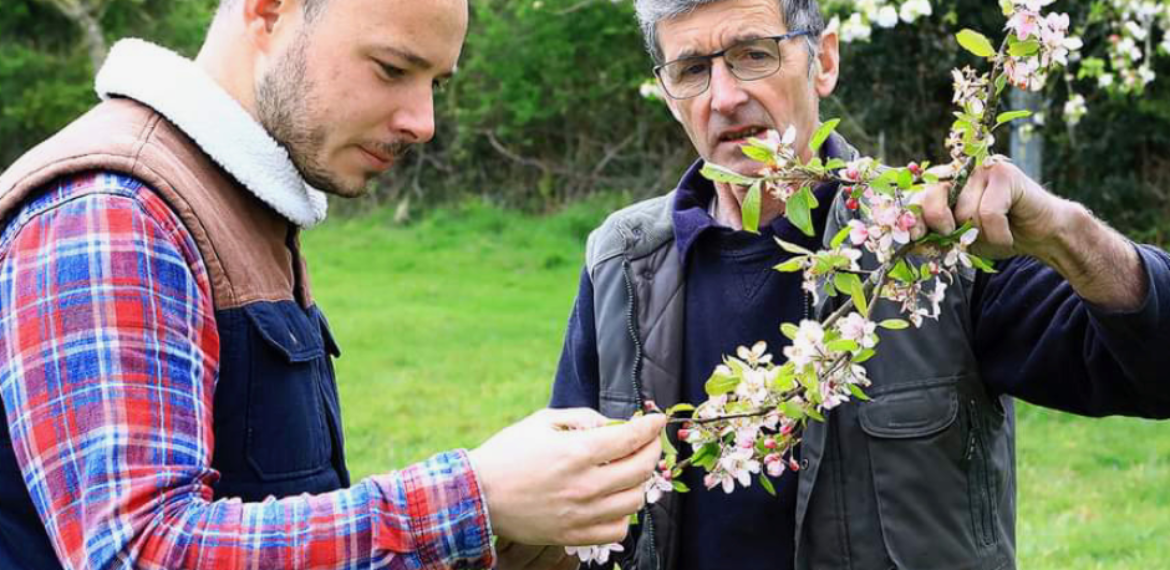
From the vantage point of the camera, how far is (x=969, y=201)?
7.53 ft

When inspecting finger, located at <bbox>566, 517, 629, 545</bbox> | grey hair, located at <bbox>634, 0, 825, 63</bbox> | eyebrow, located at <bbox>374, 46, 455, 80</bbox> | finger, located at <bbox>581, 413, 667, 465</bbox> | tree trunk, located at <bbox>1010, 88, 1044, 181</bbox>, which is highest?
tree trunk, located at <bbox>1010, 88, 1044, 181</bbox>

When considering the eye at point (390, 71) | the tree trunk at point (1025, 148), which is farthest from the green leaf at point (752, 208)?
the tree trunk at point (1025, 148)

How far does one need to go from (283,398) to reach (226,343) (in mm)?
166

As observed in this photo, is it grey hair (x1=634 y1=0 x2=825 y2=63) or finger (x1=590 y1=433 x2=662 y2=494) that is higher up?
grey hair (x1=634 y1=0 x2=825 y2=63)

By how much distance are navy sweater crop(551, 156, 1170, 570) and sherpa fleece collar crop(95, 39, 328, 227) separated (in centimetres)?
122

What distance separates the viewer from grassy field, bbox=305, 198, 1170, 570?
23.0ft

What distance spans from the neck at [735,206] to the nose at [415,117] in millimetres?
1048

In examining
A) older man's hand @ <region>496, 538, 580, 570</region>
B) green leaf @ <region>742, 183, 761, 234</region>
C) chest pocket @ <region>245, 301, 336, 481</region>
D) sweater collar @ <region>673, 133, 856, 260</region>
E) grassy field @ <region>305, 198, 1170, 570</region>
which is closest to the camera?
chest pocket @ <region>245, 301, 336, 481</region>

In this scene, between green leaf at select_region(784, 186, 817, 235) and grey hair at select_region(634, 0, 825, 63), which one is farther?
grey hair at select_region(634, 0, 825, 63)

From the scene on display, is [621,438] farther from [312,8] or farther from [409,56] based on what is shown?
[312,8]

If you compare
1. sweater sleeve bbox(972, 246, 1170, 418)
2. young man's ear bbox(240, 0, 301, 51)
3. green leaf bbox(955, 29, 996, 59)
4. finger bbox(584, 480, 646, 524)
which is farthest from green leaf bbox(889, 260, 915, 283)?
young man's ear bbox(240, 0, 301, 51)

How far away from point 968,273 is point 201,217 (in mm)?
1676

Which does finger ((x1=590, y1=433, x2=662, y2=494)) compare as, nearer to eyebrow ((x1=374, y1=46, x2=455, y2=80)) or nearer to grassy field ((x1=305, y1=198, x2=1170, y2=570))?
eyebrow ((x1=374, y1=46, x2=455, y2=80))

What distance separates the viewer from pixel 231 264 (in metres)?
2.17
